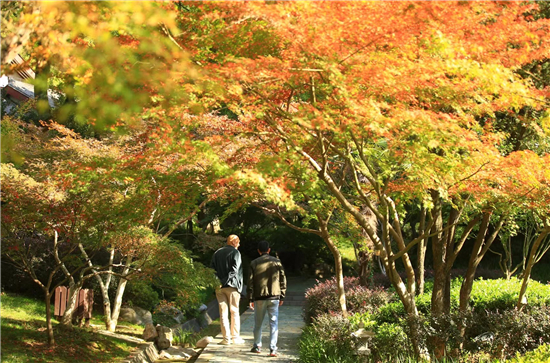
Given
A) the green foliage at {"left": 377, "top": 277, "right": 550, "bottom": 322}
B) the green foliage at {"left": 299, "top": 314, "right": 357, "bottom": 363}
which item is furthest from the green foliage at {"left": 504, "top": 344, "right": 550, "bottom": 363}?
the green foliage at {"left": 377, "top": 277, "right": 550, "bottom": 322}

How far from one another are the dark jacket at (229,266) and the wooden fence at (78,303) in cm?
353

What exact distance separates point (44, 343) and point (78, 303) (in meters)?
2.65

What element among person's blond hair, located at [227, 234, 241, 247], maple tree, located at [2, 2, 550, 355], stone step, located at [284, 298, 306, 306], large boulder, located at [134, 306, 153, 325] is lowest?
stone step, located at [284, 298, 306, 306]

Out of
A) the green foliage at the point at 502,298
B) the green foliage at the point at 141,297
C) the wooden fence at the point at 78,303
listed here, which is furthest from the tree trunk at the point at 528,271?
the green foliage at the point at 141,297

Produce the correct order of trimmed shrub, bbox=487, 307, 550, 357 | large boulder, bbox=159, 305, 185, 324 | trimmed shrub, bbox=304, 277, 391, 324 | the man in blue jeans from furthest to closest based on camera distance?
1. large boulder, bbox=159, 305, 185, 324
2. trimmed shrub, bbox=304, 277, 391, 324
3. the man in blue jeans
4. trimmed shrub, bbox=487, 307, 550, 357

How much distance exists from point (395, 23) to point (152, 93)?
104 inches

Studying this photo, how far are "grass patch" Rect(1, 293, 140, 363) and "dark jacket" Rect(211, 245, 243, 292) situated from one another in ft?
7.36

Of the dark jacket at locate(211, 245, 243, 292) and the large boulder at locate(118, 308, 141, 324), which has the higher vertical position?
the dark jacket at locate(211, 245, 243, 292)

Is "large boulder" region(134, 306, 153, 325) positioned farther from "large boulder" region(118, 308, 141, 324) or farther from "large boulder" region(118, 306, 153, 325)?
"large boulder" region(118, 308, 141, 324)

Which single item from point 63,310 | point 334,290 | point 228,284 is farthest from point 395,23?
point 63,310

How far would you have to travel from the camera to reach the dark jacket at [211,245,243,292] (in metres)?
9.37

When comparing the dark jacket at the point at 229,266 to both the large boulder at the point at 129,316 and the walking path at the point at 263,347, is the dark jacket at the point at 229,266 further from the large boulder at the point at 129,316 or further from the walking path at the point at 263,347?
the large boulder at the point at 129,316

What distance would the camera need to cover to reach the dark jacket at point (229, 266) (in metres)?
9.37

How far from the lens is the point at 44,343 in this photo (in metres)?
8.94
